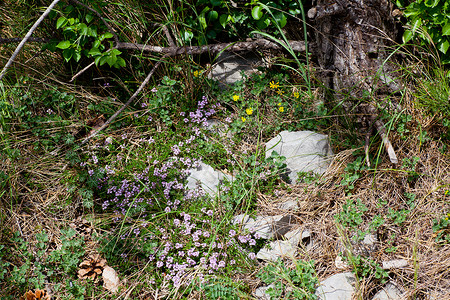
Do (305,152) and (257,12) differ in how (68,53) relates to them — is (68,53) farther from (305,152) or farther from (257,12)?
(305,152)

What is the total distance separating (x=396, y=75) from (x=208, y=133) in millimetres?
1634

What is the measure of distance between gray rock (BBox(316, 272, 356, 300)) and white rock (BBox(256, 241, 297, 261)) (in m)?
0.30

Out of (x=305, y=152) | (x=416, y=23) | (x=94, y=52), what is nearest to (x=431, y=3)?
(x=416, y=23)

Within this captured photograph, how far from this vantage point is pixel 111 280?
8.59 ft

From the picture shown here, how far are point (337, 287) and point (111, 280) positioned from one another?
1.56 meters

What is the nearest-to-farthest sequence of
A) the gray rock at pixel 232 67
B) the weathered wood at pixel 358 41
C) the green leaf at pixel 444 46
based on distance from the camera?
the green leaf at pixel 444 46
the weathered wood at pixel 358 41
the gray rock at pixel 232 67

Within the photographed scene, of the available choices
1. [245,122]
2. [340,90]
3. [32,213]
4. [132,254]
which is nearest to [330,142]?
[340,90]

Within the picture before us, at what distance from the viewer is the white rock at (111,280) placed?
260 cm

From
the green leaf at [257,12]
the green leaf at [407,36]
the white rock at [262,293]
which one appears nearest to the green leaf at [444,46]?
the green leaf at [407,36]

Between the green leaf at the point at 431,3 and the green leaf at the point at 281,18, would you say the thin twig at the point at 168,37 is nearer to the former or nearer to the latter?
the green leaf at the point at 281,18

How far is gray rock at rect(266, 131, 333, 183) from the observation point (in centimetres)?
292

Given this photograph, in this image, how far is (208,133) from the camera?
3.24 m

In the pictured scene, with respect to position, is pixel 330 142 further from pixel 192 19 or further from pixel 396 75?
pixel 192 19

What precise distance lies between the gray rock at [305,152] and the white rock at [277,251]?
0.54 m
